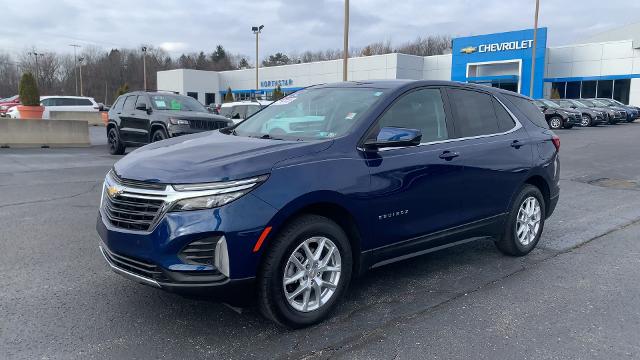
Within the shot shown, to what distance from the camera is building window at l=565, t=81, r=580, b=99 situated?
139ft

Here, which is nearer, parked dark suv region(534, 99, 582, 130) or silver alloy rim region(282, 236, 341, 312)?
silver alloy rim region(282, 236, 341, 312)

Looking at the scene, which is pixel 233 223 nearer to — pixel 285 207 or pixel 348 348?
pixel 285 207

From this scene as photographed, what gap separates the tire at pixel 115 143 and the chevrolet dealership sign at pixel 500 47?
36.6 meters

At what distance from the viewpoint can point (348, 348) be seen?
11.0ft

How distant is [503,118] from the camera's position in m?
5.29

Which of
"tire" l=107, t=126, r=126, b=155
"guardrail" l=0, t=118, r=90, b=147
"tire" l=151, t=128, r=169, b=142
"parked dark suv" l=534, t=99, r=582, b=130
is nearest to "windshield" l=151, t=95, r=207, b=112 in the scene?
"tire" l=151, t=128, r=169, b=142

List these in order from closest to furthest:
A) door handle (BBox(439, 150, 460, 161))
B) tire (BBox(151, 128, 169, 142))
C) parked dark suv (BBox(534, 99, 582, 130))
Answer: door handle (BBox(439, 150, 460, 161)) < tire (BBox(151, 128, 169, 142)) < parked dark suv (BBox(534, 99, 582, 130))

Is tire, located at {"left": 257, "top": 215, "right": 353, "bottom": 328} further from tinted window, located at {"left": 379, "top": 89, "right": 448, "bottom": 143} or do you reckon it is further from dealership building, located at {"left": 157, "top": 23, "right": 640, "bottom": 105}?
dealership building, located at {"left": 157, "top": 23, "right": 640, "bottom": 105}

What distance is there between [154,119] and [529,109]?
9.46 m

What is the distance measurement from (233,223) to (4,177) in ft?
29.5

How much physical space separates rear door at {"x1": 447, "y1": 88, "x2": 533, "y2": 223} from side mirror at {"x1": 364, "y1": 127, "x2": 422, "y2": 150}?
0.90m

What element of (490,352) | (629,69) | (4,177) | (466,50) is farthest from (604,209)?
(466,50)

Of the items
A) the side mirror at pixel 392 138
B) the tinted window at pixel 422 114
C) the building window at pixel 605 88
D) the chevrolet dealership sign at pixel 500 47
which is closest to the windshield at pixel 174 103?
the tinted window at pixel 422 114

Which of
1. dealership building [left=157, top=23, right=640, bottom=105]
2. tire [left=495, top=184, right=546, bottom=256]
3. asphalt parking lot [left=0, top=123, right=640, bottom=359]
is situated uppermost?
dealership building [left=157, top=23, right=640, bottom=105]
